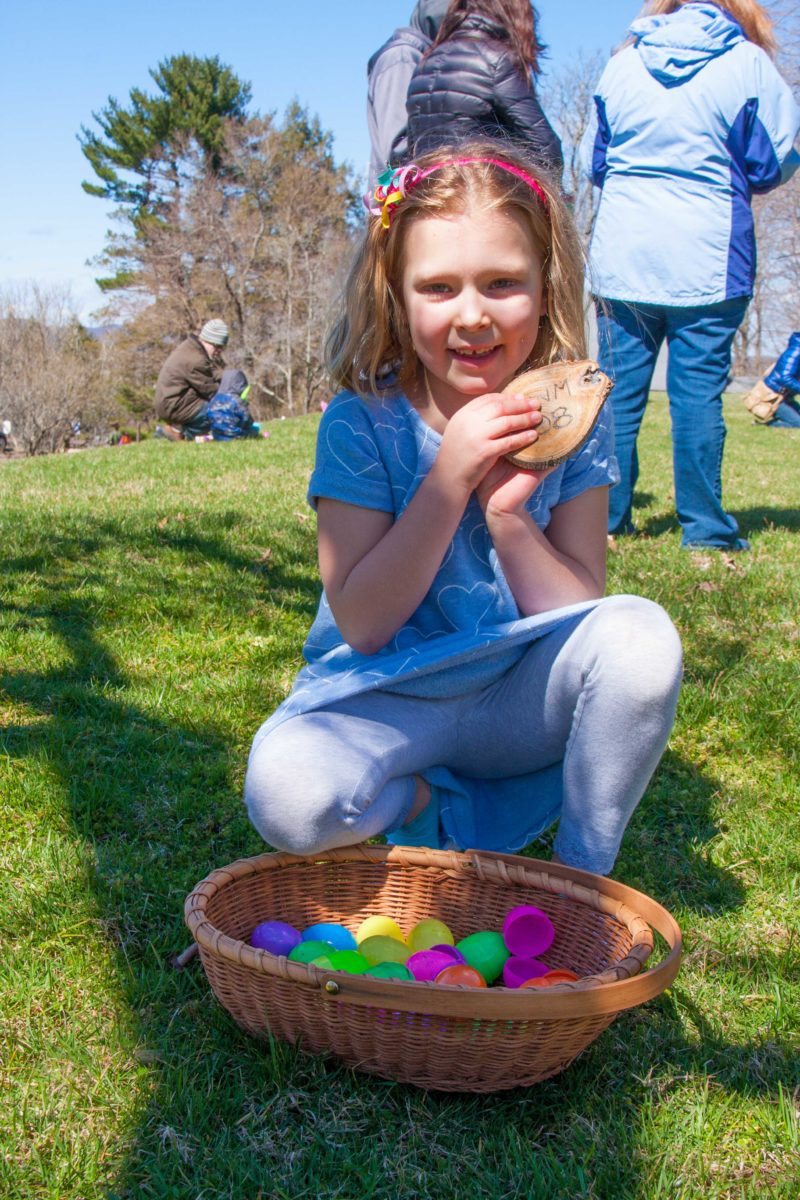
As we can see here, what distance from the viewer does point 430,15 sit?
189 inches

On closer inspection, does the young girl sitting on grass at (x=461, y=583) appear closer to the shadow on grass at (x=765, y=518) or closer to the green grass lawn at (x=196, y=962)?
the green grass lawn at (x=196, y=962)

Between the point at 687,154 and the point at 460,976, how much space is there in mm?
4113

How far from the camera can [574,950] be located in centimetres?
204

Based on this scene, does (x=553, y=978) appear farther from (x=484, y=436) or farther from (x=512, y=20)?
(x=512, y=20)

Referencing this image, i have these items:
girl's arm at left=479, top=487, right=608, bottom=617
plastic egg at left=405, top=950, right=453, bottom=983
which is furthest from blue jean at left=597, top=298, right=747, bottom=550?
plastic egg at left=405, top=950, right=453, bottom=983

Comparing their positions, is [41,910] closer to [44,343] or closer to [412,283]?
[412,283]

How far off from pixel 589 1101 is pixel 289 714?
2.84ft

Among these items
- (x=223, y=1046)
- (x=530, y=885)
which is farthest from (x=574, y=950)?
(x=223, y=1046)

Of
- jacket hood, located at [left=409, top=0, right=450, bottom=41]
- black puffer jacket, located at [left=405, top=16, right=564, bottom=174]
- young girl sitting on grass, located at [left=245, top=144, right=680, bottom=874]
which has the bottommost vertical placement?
young girl sitting on grass, located at [left=245, top=144, right=680, bottom=874]

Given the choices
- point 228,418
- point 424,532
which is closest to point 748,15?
point 424,532

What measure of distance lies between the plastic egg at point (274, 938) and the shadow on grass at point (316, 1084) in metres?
0.12

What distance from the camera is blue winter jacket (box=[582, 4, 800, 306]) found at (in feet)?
15.4

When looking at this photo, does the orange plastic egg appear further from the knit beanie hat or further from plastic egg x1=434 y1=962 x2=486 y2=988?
the knit beanie hat

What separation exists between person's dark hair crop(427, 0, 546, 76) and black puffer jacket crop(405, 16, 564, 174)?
0.9 inches
